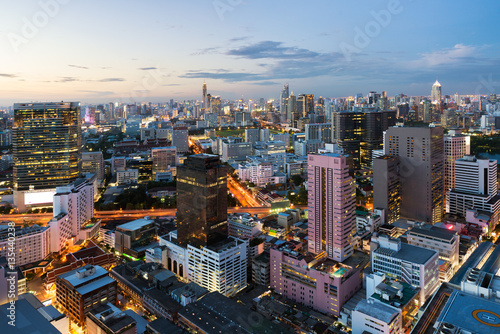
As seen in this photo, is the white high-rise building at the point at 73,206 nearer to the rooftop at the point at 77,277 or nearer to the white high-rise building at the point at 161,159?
the rooftop at the point at 77,277

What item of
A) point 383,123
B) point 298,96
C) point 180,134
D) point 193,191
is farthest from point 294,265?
point 298,96

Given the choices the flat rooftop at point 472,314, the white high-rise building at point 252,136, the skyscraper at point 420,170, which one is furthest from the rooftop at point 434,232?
the white high-rise building at point 252,136

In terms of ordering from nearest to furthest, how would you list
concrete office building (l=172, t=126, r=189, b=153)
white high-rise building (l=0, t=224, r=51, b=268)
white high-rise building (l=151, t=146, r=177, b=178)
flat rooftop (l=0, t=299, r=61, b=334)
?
flat rooftop (l=0, t=299, r=61, b=334)
white high-rise building (l=0, t=224, r=51, b=268)
white high-rise building (l=151, t=146, r=177, b=178)
concrete office building (l=172, t=126, r=189, b=153)

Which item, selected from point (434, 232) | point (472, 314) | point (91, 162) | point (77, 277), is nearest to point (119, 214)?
point (77, 277)

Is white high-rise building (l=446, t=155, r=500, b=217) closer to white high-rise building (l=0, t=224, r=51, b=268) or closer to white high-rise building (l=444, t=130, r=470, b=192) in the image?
white high-rise building (l=444, t=130, r=470, b=192)

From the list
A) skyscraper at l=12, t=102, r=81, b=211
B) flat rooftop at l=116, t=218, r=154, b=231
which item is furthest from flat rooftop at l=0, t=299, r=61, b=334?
skyscraper at l=12, t=102, r=81, b=211

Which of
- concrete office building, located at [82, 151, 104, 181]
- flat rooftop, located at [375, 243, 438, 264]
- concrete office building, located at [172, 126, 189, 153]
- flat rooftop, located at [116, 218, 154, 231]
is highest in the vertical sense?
concrete office building, located at [172, 126, 189, 153]

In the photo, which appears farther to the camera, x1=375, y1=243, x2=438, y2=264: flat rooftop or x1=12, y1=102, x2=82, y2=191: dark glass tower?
x1=12, y1=102, x2=82, y2=191: dark glass tower
